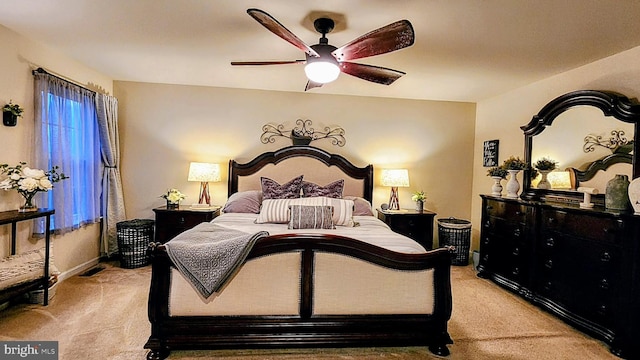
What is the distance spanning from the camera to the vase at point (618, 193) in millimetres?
2809

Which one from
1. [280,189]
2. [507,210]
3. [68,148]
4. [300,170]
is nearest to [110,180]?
[68,148]

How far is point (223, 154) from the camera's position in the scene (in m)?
4.85

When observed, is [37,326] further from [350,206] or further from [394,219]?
[394,219]

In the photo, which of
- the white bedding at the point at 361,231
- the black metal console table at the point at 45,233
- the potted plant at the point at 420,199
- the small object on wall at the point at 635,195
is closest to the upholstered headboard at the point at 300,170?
the potted plant at the point at 420,199

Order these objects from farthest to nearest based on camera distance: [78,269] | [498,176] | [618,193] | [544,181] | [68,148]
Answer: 1. [498,176]
2. [78,269]
3. [544,181]
4. [68,148]
5. [618,193]

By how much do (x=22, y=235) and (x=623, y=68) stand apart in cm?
561

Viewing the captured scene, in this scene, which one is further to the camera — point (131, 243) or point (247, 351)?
point (131, 243)

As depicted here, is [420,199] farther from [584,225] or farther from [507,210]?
[584,225]

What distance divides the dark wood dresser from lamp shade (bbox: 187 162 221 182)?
137 inches

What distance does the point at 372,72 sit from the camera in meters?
2.93

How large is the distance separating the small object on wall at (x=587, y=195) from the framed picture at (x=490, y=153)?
1433 mm

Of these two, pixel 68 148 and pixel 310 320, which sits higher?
pixel 68 148

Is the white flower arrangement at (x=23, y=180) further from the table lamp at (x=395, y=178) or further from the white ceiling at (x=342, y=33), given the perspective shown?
the table lamp at (x=395, y=178)

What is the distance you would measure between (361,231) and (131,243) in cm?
283
